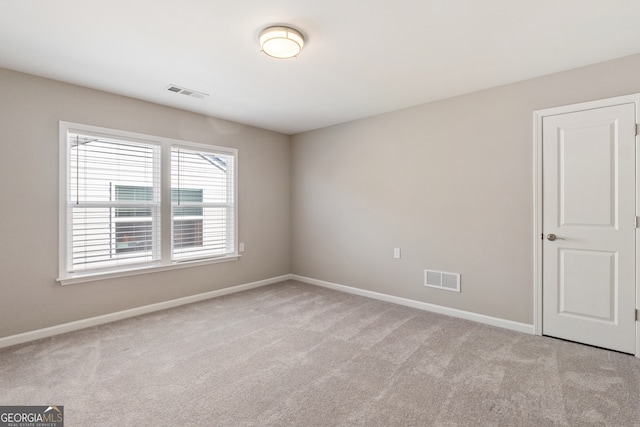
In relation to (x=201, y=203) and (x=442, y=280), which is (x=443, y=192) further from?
(x=201, y=203)

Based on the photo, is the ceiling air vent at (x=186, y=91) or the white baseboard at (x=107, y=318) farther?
the ceiling air vent at (x=186, y=91)

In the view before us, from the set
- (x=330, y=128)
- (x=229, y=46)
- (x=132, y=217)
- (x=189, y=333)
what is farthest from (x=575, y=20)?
(x=132, y=217)

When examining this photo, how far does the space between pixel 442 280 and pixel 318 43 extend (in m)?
2.89

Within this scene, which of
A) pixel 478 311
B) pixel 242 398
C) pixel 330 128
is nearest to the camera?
pixel 242 398

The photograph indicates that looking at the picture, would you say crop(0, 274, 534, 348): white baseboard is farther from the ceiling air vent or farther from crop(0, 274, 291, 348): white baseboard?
the ceiling air vent

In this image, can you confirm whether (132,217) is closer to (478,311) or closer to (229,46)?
(229,46)

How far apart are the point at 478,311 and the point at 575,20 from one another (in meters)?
2.75

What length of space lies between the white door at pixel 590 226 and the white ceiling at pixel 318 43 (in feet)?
2.06

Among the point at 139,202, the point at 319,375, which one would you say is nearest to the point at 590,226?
the point at 319,375

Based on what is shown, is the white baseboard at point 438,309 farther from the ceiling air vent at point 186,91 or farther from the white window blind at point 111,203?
the ceiling air vent at point 186,91

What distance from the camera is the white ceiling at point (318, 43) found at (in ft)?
6.62

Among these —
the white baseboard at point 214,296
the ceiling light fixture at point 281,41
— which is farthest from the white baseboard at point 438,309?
the ceiling light fixture at point 281,41

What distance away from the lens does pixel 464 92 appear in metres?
3.41

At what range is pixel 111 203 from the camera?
3436 millimetres
